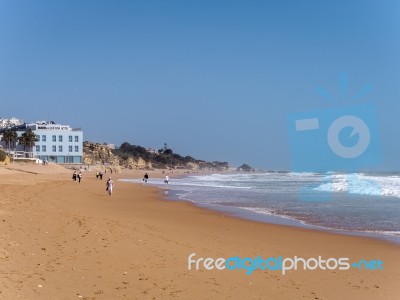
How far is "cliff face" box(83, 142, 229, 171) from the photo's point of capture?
112 metres

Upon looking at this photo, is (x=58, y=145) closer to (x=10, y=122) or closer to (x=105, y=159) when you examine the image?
(x=105, y=159)

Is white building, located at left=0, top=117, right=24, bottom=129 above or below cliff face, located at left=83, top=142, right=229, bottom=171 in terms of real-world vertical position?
above

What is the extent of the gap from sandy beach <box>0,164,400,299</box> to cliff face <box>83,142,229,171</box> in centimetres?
7680

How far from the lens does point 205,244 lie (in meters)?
11.1

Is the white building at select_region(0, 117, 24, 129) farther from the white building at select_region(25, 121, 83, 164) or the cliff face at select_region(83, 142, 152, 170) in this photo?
the white building at select_region(25, 121, 83, 164)

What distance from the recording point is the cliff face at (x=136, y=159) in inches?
4395

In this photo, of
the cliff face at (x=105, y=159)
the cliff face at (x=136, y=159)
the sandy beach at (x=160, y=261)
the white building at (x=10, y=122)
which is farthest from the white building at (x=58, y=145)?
the sandy beach at (x=160, y=261)

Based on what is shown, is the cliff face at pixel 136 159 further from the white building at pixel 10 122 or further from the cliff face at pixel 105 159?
the white building at pixel 10 122

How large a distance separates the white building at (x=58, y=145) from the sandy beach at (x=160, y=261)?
245 feet

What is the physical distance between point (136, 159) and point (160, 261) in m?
124

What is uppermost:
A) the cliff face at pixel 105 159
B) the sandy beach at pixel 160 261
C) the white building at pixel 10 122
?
the white building at pixel 10 122

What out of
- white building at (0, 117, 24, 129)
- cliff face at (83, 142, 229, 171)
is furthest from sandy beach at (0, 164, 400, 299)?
white building at (0, 117, 24, 129)

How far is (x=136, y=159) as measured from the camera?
429ft

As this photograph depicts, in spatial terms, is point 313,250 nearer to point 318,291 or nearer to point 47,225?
point 318,291
